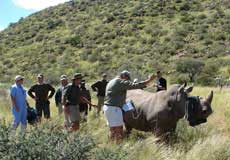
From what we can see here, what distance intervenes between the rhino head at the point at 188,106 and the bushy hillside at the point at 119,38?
1127 inches

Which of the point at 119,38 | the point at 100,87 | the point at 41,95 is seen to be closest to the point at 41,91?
the point at 41,95

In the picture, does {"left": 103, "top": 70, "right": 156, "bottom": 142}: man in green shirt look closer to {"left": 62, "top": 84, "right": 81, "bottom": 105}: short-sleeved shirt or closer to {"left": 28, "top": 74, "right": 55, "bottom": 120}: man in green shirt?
{"left": 62, "top": 84, "right": 81, "bottom": 105}: short-sleeved shirt

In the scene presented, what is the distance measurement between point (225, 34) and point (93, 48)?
1244 centimetres

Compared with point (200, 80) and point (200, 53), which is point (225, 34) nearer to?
point (200, 53)

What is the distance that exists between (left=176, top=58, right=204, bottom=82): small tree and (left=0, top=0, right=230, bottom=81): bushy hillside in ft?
6.48

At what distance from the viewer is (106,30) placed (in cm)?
5659

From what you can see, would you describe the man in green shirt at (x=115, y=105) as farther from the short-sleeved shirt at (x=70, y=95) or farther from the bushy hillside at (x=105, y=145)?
the short-sleeved shirt at (x=70, y=95)

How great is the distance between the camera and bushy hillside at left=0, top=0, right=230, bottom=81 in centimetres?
4700

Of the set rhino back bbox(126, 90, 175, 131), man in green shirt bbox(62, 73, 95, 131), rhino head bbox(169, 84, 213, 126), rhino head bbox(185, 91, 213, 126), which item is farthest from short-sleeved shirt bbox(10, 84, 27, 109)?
rhino head bbox(185, 91, 213, 126)

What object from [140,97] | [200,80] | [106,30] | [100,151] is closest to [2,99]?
[140,97]

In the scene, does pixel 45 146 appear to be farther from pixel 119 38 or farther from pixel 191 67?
pixel 119 38

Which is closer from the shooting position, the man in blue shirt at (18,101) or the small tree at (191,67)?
the man in blue shirt at (18,101)

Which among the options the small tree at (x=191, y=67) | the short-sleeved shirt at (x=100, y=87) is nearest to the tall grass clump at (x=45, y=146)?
the short-sleeved shirt at (x=100, y=87)

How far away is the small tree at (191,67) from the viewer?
128 ft
